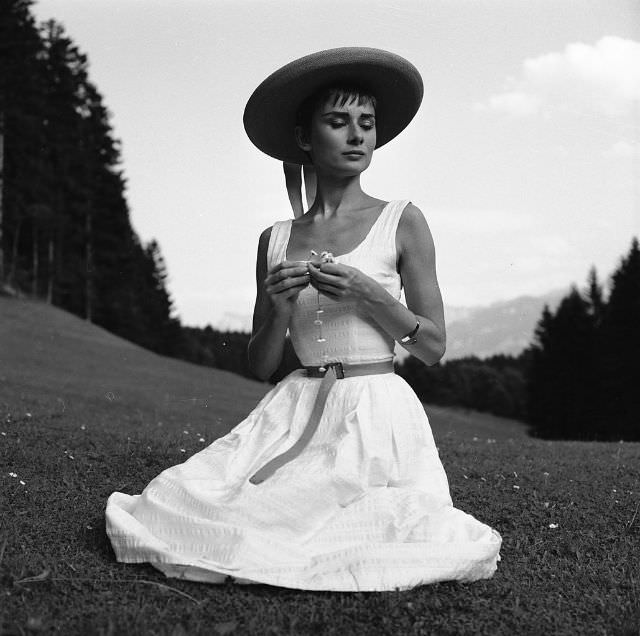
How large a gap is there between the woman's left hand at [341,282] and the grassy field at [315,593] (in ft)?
4.29

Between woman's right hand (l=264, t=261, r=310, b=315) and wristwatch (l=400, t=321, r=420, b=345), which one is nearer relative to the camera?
woman's right hand (l=264, t=261, r=310, b=315)

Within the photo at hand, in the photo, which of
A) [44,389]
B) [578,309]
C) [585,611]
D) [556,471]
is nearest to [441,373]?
[578,309]

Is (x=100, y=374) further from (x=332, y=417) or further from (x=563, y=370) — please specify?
(x=563, y=370)

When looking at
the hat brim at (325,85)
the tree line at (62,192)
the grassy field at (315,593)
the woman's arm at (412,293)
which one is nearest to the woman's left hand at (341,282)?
the woman's arm at (412,293)

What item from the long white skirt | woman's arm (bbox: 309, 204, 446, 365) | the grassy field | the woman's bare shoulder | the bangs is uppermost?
the bangs

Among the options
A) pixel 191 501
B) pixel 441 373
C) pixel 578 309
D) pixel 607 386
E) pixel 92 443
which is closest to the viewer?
pixel 191 501

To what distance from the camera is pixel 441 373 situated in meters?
56.3

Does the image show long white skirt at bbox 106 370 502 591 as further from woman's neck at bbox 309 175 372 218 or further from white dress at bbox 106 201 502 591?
woman's neck at bbox 309 175 372 218

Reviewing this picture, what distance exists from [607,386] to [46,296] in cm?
3046

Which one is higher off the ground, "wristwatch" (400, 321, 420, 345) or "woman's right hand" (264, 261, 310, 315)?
"woman's right hand" (264, 261, 310, 315)

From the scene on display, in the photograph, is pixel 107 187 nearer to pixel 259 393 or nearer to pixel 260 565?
pixel 259 393

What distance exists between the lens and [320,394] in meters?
3.80

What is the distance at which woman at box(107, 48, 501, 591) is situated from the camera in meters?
3.37

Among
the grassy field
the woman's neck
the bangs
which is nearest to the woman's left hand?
the woman's neck
